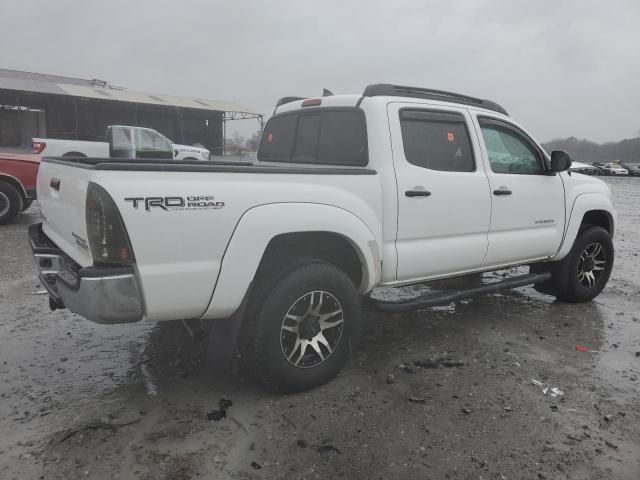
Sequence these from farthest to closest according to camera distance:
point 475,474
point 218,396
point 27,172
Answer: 1. point 27,172
2. point 218,396
3. point 475,474

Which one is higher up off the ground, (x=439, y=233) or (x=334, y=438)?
(x=439, y=233)

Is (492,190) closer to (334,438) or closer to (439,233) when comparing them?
(439,233)

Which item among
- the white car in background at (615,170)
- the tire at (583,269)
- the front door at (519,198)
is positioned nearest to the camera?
the front door at (519,198)

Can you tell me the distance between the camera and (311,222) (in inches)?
122

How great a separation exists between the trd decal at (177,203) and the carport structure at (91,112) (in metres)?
27.3

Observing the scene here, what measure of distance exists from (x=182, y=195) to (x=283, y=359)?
1.20 m

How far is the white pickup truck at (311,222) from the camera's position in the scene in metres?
2.61

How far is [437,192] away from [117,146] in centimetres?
1363

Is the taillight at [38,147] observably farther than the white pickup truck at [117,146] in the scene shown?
No

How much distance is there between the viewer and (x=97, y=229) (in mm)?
2562

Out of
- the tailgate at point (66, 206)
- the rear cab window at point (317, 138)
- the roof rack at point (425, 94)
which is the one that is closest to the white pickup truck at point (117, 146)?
the rear cab window at point (317, 138)

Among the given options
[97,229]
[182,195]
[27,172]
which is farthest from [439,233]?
[27,172]

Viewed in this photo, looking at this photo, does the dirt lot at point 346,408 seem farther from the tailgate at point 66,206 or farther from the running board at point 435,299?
the tailgate at point 66,206

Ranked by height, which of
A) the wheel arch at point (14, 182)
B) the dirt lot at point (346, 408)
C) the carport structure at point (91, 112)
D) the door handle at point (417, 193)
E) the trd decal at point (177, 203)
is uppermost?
the carport structure at point (91, 112)
